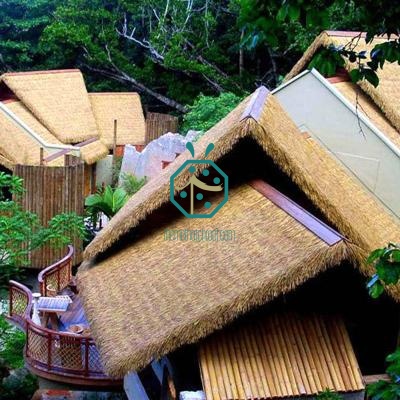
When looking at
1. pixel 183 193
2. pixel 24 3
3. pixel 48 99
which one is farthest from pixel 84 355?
pixel 24 3

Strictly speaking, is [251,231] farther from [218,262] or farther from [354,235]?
[354,235]

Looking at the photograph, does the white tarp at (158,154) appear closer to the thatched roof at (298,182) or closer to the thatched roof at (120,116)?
the thatched roof at (120,116)

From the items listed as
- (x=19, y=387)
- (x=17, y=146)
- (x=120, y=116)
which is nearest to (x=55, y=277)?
(x=19, y=387)

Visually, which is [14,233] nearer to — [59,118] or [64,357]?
[64,357]

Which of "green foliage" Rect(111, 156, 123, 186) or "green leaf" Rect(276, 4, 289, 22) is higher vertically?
"green foliage" Rect(111, 156, 123, 186)

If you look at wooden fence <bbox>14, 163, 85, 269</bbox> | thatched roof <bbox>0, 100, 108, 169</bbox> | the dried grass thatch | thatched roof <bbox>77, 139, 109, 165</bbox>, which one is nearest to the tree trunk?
thatched roof <bbox>77, 139, 109, 165</bbox>

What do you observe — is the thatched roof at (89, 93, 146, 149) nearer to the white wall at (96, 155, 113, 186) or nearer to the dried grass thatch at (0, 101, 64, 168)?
the white wall at (96, 155, 113, 186)
